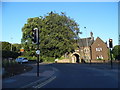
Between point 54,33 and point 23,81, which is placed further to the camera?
point 54,33

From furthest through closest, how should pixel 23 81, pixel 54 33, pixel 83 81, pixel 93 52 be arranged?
pixel 93 52 < pixel 54 33 < pixel 83 81 < pixel 23 81

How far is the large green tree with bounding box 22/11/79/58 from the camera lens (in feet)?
206

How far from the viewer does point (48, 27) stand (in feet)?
213

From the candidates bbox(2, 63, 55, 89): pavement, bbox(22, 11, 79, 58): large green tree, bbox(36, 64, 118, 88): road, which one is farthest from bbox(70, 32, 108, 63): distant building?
bbox(2, 63, 55, 89): pavement

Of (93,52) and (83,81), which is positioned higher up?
(93,52)

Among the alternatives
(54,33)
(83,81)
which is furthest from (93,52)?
(83,81)

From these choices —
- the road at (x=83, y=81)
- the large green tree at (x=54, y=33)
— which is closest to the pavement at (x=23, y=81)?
the road at (x=83, y=81)

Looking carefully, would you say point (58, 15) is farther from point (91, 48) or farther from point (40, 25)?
point (91, 48)

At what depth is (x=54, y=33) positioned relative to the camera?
6328cm

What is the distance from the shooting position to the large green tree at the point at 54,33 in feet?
206

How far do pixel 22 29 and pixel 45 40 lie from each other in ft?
40.8

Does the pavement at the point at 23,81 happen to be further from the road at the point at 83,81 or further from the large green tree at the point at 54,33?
the large green tree at the point at 54,33

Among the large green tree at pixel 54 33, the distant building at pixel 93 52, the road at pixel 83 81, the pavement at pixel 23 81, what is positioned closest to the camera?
the pavement at pixel 23 81

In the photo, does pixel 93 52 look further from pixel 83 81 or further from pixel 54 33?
pixel 83 81
